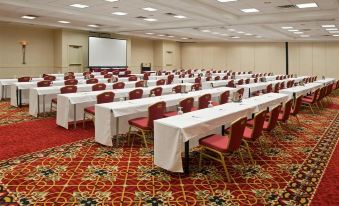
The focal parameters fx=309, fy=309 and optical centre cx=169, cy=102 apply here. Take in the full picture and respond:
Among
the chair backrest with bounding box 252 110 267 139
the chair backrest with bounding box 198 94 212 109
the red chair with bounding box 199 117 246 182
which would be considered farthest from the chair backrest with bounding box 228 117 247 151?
the chair backrest with bounding box 198 94 212 109

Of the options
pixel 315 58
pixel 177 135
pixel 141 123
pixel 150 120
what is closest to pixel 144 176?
pixel 177 135

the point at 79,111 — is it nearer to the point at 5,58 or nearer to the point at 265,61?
the point at 5,58

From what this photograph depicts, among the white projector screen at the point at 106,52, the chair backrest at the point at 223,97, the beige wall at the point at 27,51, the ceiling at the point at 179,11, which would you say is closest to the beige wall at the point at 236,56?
the white projector screen at the point at 106,52

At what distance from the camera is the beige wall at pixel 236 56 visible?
2514cm

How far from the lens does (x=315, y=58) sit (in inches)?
939

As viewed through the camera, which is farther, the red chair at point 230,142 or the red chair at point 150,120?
the red chair at point 150,120

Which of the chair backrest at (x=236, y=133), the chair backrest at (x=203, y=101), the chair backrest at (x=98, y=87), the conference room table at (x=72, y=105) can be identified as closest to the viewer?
the chair backrest at (x=236, y=133)

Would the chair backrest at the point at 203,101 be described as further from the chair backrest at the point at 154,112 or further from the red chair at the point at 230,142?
the red chair at the point at 230,142

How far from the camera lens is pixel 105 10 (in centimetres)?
1216

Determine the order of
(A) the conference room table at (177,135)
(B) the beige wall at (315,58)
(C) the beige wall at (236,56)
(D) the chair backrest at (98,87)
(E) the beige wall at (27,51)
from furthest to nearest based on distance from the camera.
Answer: (C) the beige wall at (236,56), (B) the beige wall at (315,58), (E) the beige wall at (27,51), (D) the chair backrest at (98,87), (A) the conference room table at (177,135)

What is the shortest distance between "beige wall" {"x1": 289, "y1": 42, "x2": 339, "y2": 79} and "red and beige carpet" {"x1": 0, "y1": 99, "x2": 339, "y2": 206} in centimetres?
1982

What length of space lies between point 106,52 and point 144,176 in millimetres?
16640

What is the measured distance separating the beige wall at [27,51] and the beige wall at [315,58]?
59.1 ft

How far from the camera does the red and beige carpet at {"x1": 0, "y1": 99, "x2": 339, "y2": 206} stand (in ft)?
11.6
